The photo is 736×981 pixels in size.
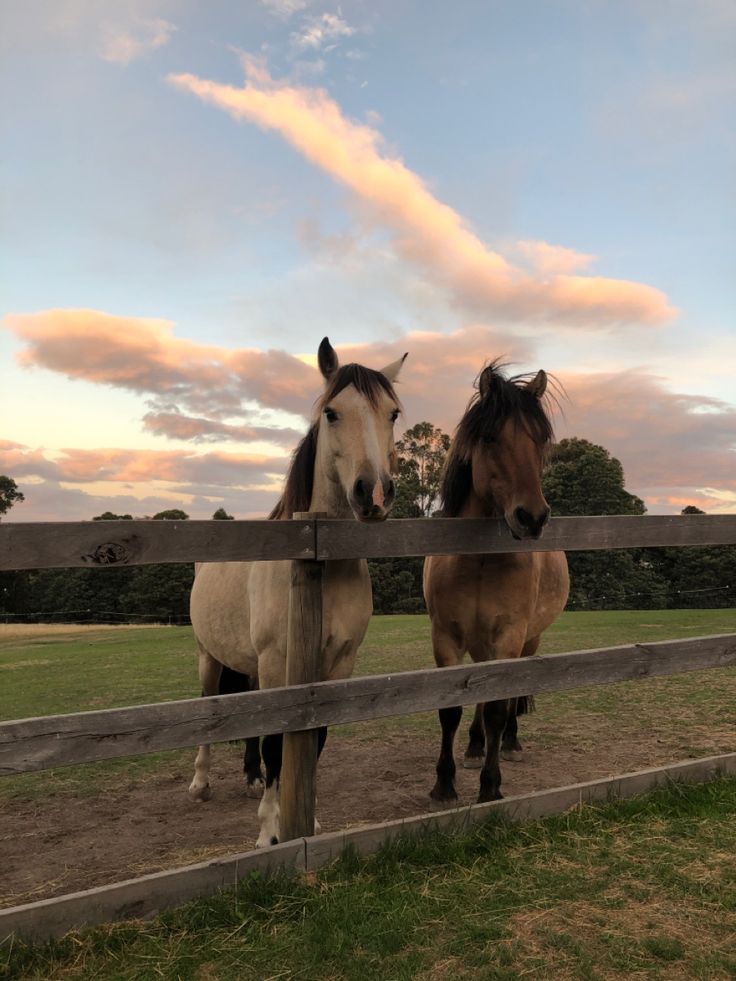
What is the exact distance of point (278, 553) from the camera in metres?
3.19

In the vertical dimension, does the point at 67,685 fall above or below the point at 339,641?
below

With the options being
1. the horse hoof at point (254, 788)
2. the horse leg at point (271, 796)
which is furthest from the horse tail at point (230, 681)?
the horse leg at point (271, 796)

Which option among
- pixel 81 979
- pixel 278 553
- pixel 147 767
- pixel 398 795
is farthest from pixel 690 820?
pixel 147 767

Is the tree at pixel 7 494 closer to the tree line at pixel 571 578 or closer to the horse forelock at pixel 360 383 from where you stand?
the tree line at pixel 571 578

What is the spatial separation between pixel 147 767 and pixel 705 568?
42361 millimetres

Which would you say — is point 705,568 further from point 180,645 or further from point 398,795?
point 398,795

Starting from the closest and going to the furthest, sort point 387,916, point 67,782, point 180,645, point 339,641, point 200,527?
point 387,916 → point 200,527 → point 339,641 → point 67,782 → point 180,645

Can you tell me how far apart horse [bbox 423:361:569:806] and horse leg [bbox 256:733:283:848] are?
3.86ft

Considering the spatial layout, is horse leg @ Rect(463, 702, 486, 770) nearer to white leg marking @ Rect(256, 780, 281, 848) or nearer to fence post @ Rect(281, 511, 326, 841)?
white leg marking @ Rect(256, 780, 281, 848)

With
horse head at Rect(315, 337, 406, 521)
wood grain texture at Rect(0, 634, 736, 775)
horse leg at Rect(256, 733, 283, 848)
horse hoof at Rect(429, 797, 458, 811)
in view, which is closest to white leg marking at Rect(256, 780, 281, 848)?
horse leg at Rect(256, 733, 283, 848)

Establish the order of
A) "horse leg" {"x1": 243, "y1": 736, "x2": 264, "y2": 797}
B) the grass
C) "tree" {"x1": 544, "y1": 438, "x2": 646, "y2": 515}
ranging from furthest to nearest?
"tree" {"x1": 544, "y1": 438, "x2": 646, "y2": 515} → the grass → "horse leg" {"x1": 243, "y1": 736, "x2": 264, "y2": 797}

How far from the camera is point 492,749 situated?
424 cm

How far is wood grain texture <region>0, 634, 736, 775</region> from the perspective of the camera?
2.67 m

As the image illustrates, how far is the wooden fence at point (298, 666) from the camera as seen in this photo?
8.77 feet
